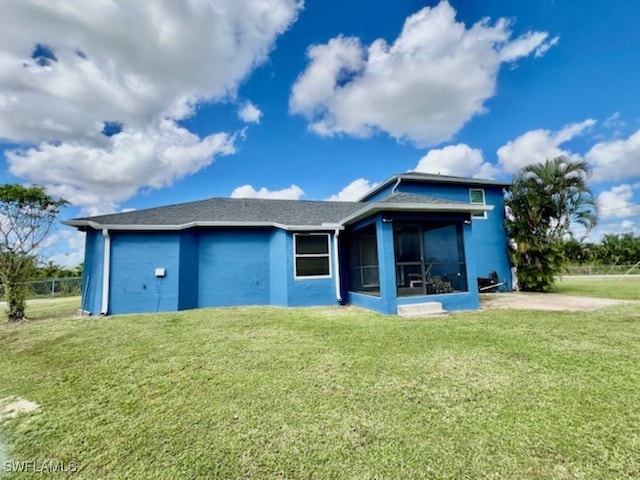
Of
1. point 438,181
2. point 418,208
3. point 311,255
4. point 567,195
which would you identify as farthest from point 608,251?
point 311,255

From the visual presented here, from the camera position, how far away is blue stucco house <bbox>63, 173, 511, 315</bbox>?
8.80 meters

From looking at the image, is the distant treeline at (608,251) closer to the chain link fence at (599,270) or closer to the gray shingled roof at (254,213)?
the chain link fence at (599,270)

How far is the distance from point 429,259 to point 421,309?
154 inches

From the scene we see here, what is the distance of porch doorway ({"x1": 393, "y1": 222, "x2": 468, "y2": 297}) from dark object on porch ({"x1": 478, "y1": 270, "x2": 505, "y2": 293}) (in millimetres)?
3060

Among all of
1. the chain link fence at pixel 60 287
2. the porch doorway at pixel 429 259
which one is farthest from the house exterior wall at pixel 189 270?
the chain link fence at pixel 60 287

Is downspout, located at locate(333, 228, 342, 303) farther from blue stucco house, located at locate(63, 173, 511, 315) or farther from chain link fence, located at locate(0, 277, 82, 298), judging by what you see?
chain link fence, located at locate(0, 277, 82, 298)

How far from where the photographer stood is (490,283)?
45.0 ft

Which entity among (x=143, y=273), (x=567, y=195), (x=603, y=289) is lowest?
(x=603, y=289)

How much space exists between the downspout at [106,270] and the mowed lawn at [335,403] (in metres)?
2.92

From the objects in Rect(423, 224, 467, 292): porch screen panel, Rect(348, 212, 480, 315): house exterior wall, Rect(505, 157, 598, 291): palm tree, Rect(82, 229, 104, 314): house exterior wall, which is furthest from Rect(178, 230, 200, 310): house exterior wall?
Rect(505, 157, 598, 291): palm tree

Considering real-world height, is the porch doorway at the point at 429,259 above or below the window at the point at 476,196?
below

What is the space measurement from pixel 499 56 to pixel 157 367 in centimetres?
1642
